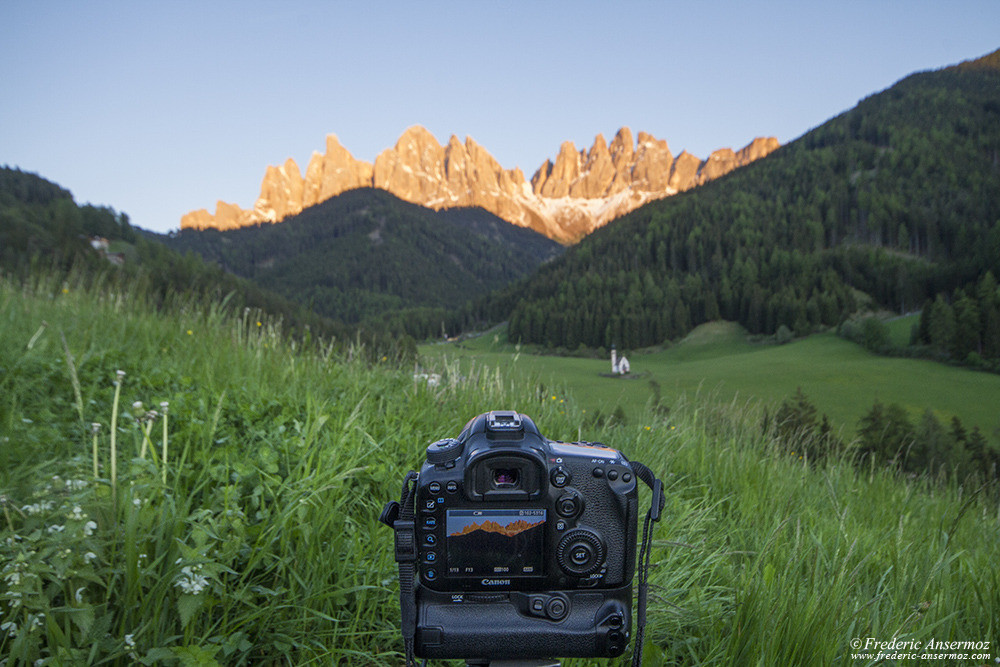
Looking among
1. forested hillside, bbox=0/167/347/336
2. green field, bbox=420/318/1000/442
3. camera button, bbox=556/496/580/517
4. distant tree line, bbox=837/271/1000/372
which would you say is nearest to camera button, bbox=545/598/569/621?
camera button, bbox=556/496/580/517

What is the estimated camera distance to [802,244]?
78.9 meters

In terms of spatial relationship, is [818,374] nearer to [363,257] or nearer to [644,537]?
[644,537]

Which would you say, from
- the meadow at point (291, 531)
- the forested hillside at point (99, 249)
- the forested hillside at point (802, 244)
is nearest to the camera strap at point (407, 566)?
the meadow at point (291, 531)

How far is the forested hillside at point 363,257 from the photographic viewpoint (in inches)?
5440

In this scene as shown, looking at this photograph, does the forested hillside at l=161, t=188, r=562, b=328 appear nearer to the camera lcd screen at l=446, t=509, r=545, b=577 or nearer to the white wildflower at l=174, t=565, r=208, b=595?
the white wildflower at l=174, t=565, r=208, b=595

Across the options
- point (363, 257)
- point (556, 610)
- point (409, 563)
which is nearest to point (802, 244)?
point (556, 610)

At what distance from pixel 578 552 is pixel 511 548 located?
0.55 ft

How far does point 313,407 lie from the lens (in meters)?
3.01

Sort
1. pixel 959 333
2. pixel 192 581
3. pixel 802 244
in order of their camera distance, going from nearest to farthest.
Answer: pixel 192 581
pixel 959 333
pixel 802 244

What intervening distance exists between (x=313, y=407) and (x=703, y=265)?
82.9 m

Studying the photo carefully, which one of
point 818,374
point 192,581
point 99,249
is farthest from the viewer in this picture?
point 818,374

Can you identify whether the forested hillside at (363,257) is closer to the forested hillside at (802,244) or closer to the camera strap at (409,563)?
the forested hillside at (802,244)

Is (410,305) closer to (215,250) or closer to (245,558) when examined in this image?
(215,250)

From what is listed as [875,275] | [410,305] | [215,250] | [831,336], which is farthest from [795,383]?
[215,250]
